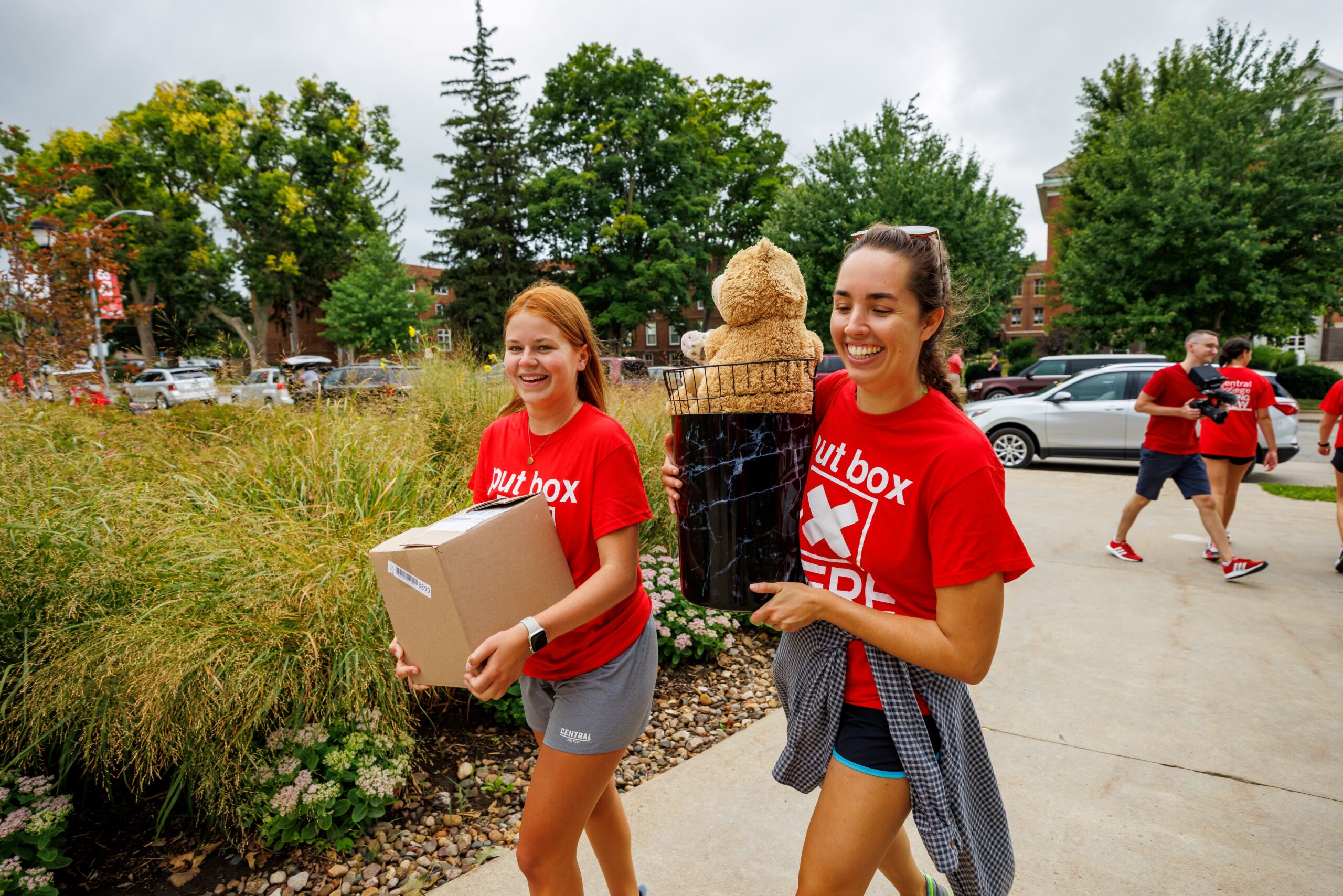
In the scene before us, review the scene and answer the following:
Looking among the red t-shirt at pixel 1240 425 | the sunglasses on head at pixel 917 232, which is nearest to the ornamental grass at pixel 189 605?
the sunglasses on head at pixel 917 232

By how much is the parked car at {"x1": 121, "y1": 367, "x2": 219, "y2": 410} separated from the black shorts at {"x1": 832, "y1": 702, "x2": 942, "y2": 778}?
5.92 meters

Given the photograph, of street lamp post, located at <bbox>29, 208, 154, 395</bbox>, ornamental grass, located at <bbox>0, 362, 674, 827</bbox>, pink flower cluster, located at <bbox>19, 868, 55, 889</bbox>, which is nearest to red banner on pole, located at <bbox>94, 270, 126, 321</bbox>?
street lamp post, located at <bbox>29, 208, 154, 395</bbox>

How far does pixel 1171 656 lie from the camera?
3.85m

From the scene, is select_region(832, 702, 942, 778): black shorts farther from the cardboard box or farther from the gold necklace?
the gold necklace

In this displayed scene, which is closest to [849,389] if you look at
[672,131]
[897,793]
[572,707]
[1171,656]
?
[897,793]

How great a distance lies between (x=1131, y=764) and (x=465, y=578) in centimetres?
291

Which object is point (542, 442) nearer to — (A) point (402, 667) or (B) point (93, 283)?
(A) point (402, 667)

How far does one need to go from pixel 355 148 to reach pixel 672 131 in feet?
47.4

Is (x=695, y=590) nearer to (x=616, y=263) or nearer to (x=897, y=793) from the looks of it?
(x=897, y=793)

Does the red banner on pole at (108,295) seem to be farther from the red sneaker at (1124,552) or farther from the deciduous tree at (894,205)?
the deciduous tree at (894,205)

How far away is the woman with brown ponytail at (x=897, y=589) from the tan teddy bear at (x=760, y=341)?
145mm

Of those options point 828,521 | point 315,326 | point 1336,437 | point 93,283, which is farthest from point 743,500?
point 315,326

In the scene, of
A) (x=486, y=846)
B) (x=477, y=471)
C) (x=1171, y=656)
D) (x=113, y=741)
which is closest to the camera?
(x=477, y=471)

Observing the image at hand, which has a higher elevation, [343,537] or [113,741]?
[343,537]
